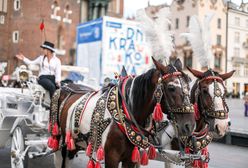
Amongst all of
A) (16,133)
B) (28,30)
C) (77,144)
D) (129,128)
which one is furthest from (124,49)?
(28,30)

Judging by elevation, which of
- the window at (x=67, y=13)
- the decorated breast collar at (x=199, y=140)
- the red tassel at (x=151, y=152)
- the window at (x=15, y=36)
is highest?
the window at (x=67, y=13)

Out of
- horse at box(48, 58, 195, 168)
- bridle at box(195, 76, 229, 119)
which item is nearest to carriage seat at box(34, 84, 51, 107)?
horse at box(48, 58, 195, 168)

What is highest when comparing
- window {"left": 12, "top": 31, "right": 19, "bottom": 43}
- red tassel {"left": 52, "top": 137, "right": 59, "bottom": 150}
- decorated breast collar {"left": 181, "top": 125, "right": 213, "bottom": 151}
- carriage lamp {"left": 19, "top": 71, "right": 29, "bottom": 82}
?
window {"left": 12, "top": 31, "right": 19, "bottom": 43}

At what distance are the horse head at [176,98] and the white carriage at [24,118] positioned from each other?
8.18ft

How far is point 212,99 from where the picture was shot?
4461mm

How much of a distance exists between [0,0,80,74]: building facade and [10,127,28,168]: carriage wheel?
31.0m

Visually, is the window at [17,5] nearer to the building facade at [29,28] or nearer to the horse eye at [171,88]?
the building facade at [29,28]

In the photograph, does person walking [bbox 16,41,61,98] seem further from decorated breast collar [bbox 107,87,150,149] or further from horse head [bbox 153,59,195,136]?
horse head [bbox 153,59,195,136]

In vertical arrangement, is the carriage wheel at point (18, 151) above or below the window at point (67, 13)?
below

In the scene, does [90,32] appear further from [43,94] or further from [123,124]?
[123,124]

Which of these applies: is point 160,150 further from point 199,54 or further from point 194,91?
point 199,54

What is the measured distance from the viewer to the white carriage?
6.13 metres

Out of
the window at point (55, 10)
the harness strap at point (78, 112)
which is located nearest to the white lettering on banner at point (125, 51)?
the harness strap at point (78, 112)

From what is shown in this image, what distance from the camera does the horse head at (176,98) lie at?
3820 mm
